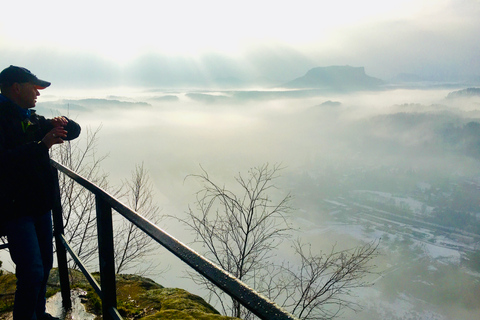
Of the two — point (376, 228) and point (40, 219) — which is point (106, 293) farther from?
point (376, 228)

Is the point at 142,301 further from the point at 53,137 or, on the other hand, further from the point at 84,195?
the point at 84,195

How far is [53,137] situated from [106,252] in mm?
1056

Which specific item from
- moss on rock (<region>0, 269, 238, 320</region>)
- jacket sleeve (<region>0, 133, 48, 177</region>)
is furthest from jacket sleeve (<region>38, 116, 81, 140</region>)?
moss on rock (<region>0, 269, 238, 320</region>)

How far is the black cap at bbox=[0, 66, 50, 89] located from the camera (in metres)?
2.24

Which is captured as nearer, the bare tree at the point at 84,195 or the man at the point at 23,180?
the man at the point at 23,180

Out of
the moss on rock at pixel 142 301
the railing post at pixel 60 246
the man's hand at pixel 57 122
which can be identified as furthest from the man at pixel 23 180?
the moss on rock at pixel 142 301

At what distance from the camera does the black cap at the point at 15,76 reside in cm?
224

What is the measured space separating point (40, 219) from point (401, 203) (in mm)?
200279

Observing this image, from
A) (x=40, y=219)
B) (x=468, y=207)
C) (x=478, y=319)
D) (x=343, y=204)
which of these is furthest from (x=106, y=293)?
(x=468, y=207)

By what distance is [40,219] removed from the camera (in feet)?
7.97

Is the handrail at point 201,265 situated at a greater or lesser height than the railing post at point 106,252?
greater

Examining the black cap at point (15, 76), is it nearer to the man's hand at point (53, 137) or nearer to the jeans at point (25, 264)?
the man's hand at point (53, 137)

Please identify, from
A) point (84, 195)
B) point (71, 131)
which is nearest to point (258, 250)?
point (84, 195)

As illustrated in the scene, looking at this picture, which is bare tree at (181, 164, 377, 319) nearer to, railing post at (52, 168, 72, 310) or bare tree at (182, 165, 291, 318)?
bare tree at (182, 165, 291, 318)
